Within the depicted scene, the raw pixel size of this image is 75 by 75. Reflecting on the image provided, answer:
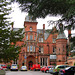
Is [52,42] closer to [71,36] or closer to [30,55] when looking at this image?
[30,55]

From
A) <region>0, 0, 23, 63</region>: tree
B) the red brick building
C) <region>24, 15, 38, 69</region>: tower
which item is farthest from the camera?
<region>24, 15, 38, 69</region>: tower

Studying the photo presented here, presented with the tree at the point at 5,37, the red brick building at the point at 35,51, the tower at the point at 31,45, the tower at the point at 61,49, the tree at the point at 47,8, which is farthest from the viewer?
the tower at the point at 31,45

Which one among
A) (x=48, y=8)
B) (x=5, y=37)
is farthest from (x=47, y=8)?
(x=5, y=37)

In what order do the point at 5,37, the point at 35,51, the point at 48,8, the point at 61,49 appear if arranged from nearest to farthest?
the point at 48,8 < the point at 5,37 < the point at 61,49 < the point at 35,51

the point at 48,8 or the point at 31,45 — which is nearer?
the point at 48,8

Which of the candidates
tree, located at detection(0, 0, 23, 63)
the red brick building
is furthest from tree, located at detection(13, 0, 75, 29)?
the red brick building

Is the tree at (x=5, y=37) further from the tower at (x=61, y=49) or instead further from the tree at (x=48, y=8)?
the tower at (x=61, y=49)

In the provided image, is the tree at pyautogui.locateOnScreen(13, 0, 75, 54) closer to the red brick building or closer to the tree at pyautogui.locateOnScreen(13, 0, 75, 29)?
the tree at pyautogui.locateOnScreen(13, 0, 75, 29)

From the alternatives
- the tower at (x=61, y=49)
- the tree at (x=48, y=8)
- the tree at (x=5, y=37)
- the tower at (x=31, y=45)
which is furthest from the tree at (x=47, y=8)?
the tower at (x=31, y=45)

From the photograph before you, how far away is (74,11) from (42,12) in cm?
262

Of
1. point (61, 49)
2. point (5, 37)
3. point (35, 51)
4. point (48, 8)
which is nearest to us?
point (48, 8)

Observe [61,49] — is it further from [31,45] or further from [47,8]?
[47,8]

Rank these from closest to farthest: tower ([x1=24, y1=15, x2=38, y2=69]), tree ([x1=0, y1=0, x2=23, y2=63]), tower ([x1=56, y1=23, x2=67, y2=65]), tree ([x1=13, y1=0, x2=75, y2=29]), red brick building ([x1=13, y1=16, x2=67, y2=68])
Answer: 1. tree ([x1=13, y1=0, x2=75, y2=29])
2. tree ([x1=0, y1=0, x2=23, y2=63])
3. tower ([x1=56, y1=23, x2=67, y2=65])
4. red brick building ([x1=13, y1=16, x2=67, y2=68])
5. tower ([x1=24, y1=15, x2=38, y2=69])

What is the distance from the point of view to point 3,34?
13219mm
